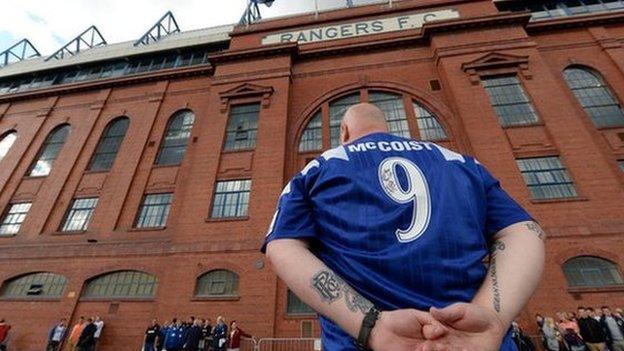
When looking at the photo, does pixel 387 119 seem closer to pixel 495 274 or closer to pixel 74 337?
pixel 495 274

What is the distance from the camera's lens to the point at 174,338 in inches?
419

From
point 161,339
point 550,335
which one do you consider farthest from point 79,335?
point 550,335

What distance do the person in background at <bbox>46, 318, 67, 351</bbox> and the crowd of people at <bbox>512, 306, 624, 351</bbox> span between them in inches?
656

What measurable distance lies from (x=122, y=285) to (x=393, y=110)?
51.5ft

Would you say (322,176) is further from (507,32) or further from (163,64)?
(163,64)

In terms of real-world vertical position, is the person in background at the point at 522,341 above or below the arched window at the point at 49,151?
below

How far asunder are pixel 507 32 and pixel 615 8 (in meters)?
7.94

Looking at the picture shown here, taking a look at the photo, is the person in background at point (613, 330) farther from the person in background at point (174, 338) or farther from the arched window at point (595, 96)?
the person in background at point (174, 338)

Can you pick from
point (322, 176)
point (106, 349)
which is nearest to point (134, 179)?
point (106, 349)

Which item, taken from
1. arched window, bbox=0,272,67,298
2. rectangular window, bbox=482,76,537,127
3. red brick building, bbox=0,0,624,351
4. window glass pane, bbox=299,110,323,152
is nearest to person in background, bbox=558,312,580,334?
red brick building, bbox=0,0,624,351

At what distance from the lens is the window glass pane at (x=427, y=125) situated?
1545cm

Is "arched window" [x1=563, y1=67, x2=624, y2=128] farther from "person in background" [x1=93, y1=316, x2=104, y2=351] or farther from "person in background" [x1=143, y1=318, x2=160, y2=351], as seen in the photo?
"person in background" [x1=93, y1=316, x2=104, y2=351]

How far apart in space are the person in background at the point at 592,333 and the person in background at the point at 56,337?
61.5ft

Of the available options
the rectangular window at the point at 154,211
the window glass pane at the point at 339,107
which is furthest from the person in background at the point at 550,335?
the rectangular window at the point at 154,211
